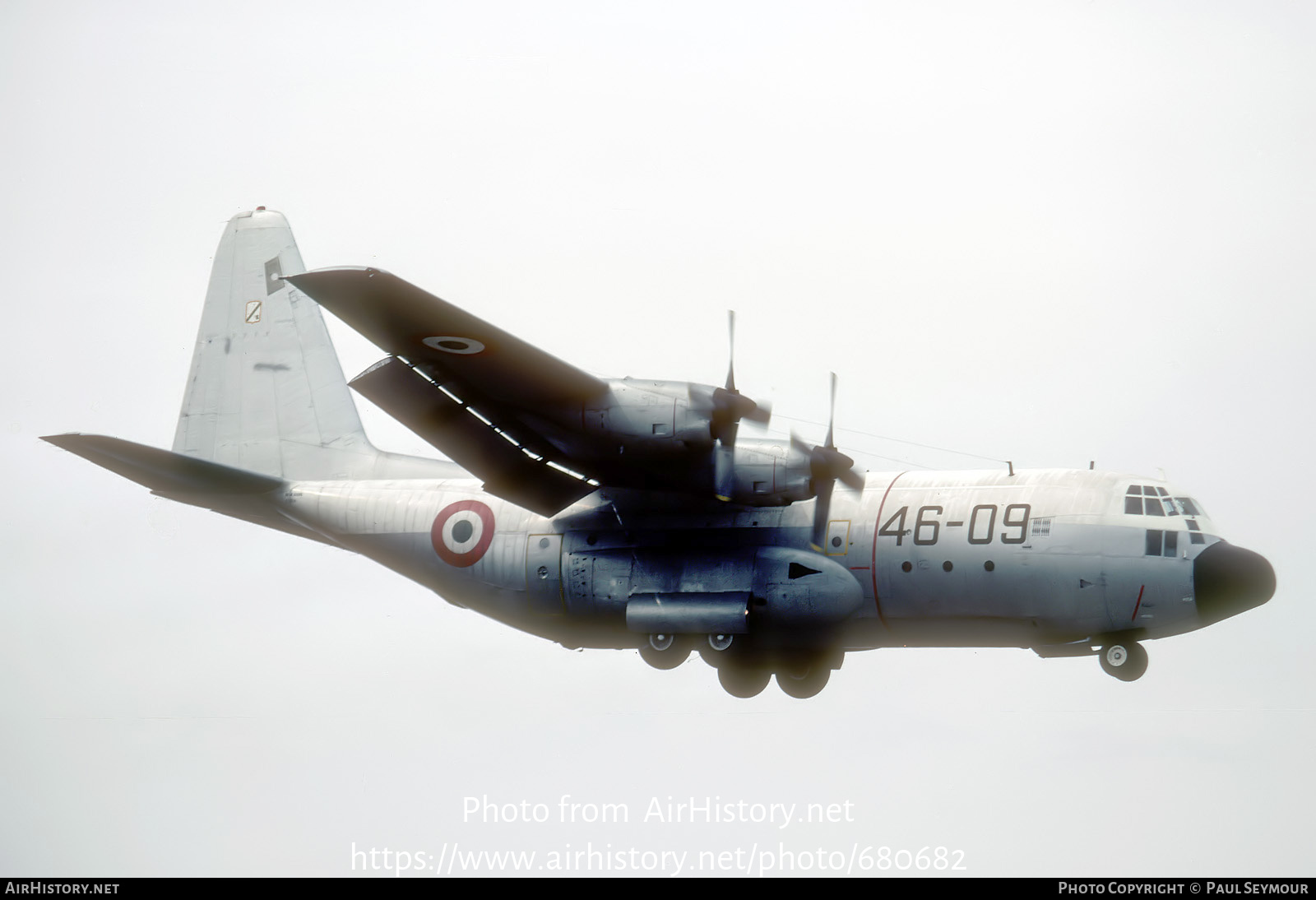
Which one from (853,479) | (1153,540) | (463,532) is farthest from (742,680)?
(1153,540)

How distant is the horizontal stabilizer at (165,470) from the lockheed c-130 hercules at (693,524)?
1.4 inches

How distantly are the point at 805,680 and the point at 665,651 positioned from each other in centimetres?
231

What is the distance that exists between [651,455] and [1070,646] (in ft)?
19.7

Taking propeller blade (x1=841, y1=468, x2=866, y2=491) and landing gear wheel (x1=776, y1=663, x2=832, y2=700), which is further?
landing gear wheel (x1=776, y1=663, x2=832, y2=700)

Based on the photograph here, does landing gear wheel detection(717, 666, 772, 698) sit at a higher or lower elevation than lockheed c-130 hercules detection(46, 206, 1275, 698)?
lower

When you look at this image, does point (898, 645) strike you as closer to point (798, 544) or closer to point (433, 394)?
point (798, 544)

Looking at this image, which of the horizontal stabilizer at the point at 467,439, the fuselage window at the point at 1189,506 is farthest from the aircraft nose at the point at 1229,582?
the horizontal stabilizer at the point at 467,439

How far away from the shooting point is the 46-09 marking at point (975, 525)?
752 inches

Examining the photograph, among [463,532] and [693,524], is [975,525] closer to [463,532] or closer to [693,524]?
[693,524]

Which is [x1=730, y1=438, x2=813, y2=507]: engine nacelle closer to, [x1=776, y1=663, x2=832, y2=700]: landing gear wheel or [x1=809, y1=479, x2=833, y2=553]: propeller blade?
[x1=809, y1=479, x2=833, y2=553]: propeller blade

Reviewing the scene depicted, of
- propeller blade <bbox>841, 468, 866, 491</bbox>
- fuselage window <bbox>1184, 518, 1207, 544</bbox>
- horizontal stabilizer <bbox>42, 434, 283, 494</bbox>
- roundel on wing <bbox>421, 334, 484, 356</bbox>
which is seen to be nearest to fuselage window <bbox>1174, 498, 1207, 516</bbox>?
fuselage window <bbox>1184, 518, 1207, 544</bbox>

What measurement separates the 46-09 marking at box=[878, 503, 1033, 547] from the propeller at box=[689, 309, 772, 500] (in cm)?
221

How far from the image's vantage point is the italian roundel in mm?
21656
